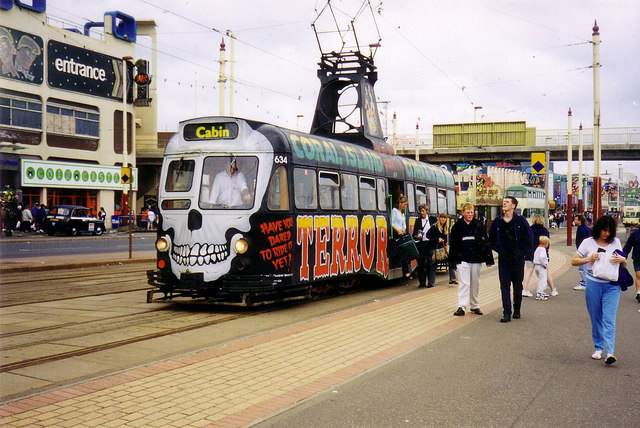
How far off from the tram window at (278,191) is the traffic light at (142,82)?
39600mm

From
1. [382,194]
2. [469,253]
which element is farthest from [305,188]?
[382,194]

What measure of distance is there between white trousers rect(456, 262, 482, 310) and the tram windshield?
3.44 m

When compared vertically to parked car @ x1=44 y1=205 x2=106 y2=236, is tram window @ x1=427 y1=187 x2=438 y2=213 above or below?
above

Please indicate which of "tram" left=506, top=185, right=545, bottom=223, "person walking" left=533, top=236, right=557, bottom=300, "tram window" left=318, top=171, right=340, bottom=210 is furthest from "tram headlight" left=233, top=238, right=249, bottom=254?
"tram" left=506, top=185, right=545, bottom=223

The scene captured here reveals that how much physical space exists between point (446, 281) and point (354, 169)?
507cm

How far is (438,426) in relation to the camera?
4.93 meters

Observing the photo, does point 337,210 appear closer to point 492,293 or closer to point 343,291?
point 343,291

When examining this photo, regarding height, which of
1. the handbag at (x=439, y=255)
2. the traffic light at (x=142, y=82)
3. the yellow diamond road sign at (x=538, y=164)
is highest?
the traffic light at (x=142, y=82)

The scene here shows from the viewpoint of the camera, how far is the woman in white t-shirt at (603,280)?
7.02 meters

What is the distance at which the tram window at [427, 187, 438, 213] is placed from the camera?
17489mm

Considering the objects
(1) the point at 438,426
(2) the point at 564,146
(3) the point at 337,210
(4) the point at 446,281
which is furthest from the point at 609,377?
(2) the point at 564,146

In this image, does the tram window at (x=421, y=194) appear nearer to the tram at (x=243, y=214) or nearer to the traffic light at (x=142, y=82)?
the tram at (x=243, y=214)

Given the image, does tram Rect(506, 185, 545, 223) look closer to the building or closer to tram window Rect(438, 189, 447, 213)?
the building

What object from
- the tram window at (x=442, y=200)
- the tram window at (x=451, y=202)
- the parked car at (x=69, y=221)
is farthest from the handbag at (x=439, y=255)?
the parked car at (x=69, y=221)
